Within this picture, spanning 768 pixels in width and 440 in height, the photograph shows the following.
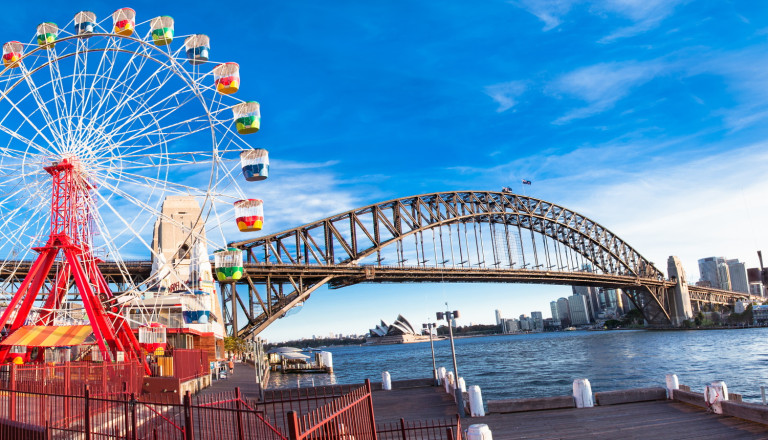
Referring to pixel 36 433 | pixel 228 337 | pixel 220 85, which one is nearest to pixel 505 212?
pixel 228 337

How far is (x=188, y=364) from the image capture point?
2728 centimetres

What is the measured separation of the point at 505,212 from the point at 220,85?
80328 millimetres

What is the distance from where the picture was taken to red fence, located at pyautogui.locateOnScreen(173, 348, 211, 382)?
80.8 ft

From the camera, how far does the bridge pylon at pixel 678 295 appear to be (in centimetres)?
11981

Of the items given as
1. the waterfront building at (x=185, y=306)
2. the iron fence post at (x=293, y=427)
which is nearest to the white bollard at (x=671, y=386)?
the iron fence post at (x=293, y=427)

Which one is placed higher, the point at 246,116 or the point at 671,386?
the point at 246,116

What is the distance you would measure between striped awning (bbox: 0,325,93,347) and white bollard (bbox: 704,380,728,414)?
23.3 meters

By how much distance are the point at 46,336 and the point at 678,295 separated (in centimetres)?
12658

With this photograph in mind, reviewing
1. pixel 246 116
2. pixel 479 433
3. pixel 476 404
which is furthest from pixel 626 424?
pixel 246 116

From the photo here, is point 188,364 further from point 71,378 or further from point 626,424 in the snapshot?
point 626,424

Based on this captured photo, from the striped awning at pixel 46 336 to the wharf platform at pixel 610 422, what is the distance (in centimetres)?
1382

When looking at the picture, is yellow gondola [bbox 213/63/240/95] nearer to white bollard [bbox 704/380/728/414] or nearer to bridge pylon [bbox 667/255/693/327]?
white bollard [bbox 704/380/728/414]

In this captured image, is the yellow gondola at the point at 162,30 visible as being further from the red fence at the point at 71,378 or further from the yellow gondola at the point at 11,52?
the red fence at the point at 71,378

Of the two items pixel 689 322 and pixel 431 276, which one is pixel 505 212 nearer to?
pixel 431 276
